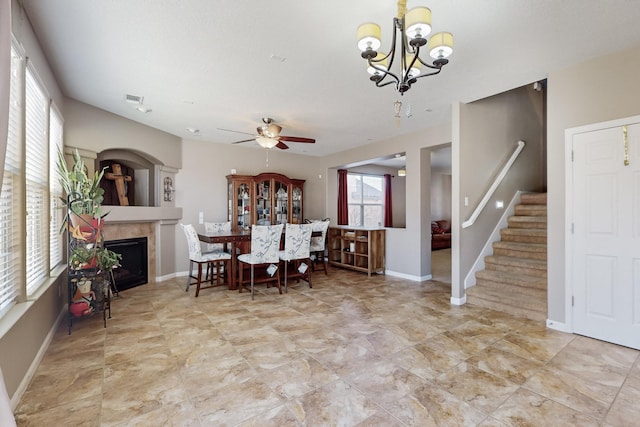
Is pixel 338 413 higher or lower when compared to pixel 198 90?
lower

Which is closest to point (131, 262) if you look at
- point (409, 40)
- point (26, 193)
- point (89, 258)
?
point (89, 258)

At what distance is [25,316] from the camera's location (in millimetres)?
2049

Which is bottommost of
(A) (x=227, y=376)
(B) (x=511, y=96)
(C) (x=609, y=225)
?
(A) (x=227, y=376)

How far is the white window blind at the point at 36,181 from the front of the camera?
2.35m

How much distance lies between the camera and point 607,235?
106 inches

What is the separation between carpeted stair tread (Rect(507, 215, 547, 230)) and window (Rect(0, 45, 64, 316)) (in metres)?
5.38

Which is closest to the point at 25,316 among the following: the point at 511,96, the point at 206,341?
the point at 206,341

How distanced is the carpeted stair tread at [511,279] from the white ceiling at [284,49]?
87.3 inches

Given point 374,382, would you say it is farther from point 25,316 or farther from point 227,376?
point 25,316

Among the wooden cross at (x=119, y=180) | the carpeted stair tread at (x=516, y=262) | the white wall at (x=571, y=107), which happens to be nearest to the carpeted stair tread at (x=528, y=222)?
the carpeted stair tread at (x=516, y=262)

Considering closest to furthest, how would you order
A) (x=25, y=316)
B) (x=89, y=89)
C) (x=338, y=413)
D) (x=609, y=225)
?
(x=338, y=413), (x=25, y=316), (x=609, y=225), (x=89, y=89)

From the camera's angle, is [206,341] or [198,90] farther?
[198,90]

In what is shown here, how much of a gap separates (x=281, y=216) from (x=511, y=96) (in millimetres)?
4444

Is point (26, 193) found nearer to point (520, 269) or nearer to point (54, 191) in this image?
point (54, 191)
